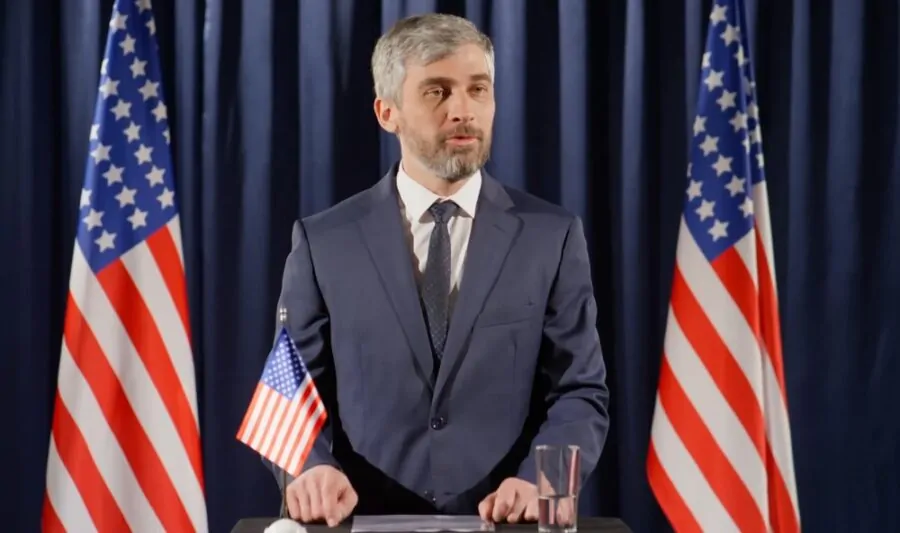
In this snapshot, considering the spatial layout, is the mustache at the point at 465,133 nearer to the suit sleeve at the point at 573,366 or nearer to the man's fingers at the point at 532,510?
the suit sleeve at the point at 573,366

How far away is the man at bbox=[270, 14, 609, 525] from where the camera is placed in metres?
2.30

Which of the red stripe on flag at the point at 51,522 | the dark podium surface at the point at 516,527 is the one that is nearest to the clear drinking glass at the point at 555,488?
the dark podium surface at the point at 516,527

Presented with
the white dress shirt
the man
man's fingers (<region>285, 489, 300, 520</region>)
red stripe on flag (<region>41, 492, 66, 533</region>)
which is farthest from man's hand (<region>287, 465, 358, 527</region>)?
red stripe on flag (<region>41, 492, 66, 533</region>)

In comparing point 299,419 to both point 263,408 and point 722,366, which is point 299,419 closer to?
point 263,408

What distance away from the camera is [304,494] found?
6.65 feet

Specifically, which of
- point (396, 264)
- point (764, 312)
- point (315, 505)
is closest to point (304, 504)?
point (315, 505)

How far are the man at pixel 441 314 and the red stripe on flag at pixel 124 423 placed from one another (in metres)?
1.03

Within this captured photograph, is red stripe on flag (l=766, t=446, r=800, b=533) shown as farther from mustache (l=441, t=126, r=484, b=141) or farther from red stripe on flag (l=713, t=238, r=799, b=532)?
mustache (l=441, t=126, r=484, b=141)

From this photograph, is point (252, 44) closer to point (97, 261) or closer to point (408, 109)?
point (97, 261)

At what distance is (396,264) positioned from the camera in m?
2.36

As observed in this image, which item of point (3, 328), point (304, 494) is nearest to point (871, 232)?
point (304, 494)

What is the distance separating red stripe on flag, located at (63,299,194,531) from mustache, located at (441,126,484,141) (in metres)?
1.38

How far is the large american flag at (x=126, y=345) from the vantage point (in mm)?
3246

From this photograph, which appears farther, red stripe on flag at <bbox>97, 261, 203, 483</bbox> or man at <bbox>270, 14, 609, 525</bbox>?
red stripe on flag at <bbox>97, 261, 203, 483</bbox>
